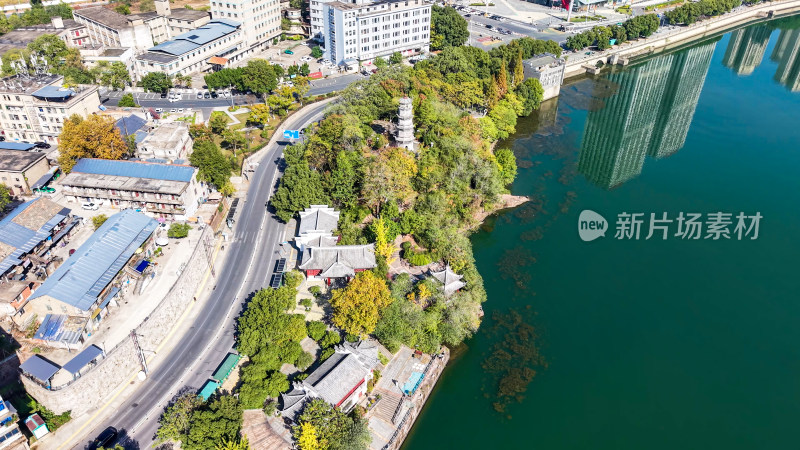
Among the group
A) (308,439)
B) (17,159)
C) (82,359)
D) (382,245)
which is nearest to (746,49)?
(382,245)

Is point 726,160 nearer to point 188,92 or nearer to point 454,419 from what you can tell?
point 454,419

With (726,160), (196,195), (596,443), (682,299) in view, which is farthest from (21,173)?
(726,160)

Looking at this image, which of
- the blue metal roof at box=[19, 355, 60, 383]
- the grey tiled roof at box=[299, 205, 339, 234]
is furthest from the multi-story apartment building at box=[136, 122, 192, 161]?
the blue metal roof at box=[19, 355, 60, 383]

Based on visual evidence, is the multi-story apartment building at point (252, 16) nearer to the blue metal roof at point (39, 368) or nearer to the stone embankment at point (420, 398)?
the blue metal roof at point (39, 368)

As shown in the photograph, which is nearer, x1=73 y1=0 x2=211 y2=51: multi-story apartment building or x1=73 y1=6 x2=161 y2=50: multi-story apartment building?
x1=73 y1=6 x2=161 y2=50: multi-story apartment building

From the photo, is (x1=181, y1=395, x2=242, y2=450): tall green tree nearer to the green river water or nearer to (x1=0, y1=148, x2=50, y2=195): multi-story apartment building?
the green river water

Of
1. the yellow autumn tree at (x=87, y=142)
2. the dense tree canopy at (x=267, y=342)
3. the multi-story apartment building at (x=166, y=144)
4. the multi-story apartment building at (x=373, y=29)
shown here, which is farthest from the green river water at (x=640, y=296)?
the yellow autumn tree at (x=87, y=142)
